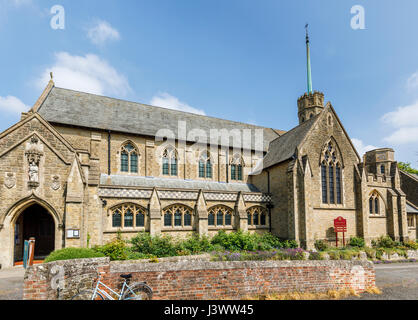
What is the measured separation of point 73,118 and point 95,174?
7024mm

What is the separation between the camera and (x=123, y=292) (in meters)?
7.16

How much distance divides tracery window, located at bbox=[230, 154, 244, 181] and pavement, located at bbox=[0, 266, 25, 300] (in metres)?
19.1

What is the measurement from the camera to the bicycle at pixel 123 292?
22.2 ft

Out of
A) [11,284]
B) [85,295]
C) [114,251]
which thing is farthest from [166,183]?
[85,295]

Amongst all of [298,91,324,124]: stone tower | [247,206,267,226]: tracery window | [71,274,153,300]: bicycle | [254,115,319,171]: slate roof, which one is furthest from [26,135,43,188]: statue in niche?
[298,91,324,124]: stone tower

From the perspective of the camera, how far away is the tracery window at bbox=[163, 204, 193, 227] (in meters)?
19.8

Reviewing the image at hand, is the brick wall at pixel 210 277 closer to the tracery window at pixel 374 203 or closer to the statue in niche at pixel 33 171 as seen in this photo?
the statue in niche at pixel 33 171

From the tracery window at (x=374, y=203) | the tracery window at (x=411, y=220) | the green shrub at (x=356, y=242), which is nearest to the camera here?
the green shrub at (x=356, y=242)

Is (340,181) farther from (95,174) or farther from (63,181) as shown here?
(63,181)

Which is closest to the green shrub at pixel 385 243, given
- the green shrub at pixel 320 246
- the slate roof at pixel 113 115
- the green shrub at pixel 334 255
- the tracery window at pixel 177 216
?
the green shrub at pixel 320 246

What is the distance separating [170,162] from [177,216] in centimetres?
609

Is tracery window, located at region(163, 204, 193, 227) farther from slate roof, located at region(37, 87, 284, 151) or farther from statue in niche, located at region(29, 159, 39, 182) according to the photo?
statue in niche, located at region(29, 159, 39, 182)

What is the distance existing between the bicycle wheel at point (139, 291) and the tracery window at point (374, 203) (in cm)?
2729
